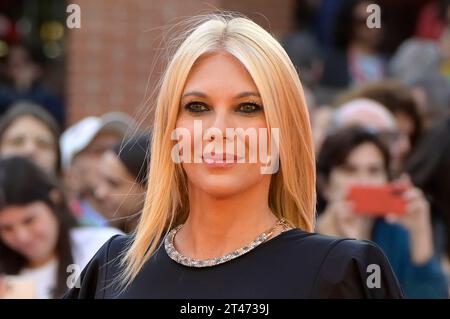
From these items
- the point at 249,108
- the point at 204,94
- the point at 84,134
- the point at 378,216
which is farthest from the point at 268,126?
the point at 84,134

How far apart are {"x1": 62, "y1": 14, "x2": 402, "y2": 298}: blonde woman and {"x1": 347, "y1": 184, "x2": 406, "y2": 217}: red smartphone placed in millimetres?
2871

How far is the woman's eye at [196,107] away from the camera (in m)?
2.67

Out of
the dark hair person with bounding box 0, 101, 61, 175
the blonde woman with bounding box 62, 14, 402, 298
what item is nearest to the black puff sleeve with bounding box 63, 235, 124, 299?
the blonde woman with bounding box 62, 14, 402, 298

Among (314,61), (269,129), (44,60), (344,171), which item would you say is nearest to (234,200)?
(269,129)

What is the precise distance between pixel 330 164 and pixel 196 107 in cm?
333

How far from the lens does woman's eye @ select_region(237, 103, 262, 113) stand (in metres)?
2.65

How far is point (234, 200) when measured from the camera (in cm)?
272

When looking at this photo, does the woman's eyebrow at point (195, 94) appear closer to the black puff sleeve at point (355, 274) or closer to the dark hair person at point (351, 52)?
the black puff sleeve at point (355, 274)

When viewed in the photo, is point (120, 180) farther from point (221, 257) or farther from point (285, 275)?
point (285, 275)

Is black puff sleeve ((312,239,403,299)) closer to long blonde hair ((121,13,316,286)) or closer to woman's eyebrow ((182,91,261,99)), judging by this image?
long blonde hair ((121,13,316,286))

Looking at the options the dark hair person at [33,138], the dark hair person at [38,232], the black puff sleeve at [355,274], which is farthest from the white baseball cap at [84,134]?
the black puff sleeve at [355,274]

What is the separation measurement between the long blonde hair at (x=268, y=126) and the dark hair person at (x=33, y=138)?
12.4 feet

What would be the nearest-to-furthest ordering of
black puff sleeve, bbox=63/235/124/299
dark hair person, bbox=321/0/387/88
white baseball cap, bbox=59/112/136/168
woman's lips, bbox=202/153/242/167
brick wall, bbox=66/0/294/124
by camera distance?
woman's lips, bbox=202/153/242/167
black puff sleeve, bbox=63/235/124/299
white baseball cap, bbox=59/112/136/168
brick wall, bbox=66/0/294/124
dark hair person, bbox=321/0/387/88

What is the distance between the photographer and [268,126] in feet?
8.68
